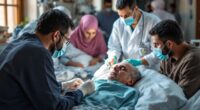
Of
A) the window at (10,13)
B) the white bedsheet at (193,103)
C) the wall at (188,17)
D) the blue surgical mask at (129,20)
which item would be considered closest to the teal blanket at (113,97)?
the white bedsheet at (193,103)

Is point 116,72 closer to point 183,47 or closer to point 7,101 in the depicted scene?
point 183,47

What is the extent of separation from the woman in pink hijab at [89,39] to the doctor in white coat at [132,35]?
0.62 metres

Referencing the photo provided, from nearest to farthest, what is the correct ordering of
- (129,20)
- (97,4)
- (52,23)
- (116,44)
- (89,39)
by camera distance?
(52,23)
(129,20)
(116,44)
(89,39)
(97,4)

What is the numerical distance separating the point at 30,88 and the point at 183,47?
1.02m

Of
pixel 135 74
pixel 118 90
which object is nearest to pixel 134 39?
pixel 135 74

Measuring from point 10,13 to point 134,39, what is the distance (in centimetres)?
192

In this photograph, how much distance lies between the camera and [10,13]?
3750 mm

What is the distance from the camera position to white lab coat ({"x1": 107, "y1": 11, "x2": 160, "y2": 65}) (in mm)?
2475

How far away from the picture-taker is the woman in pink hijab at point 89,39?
3.24 m

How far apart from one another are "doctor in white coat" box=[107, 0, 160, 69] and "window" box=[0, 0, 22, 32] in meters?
1.62

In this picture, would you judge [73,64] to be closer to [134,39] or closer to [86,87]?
[134,39]

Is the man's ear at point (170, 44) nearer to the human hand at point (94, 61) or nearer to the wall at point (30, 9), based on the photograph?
the human hand at point (94, 61)

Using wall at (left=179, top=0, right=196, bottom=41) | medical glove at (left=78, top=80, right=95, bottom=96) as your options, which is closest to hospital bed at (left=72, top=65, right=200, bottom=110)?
medical glove at (left=78, top=80, right=95, bottom=96)

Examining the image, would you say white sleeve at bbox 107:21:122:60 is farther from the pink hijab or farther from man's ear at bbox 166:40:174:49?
man's ear at bbox 166:40:174:49
